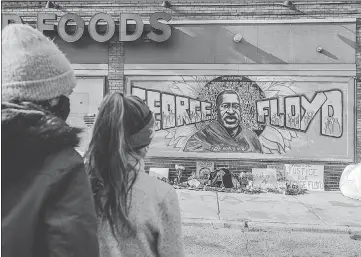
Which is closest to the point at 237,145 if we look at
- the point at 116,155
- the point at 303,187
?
the point at 303,187

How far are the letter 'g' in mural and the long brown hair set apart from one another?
394 inches

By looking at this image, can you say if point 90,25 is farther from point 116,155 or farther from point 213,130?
point 116,155

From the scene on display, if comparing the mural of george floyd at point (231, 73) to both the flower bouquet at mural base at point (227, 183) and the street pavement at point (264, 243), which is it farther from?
the street pavement at point (264, 243)

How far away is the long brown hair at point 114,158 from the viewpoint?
184 cm

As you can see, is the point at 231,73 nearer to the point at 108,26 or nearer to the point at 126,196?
the point at 108,26

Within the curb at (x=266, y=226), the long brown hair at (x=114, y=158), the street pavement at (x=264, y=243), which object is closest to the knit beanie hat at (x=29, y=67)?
the long brown hair at (x=114, y=158)

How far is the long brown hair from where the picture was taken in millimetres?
1839

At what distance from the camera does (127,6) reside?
39.8ft

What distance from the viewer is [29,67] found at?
142cm

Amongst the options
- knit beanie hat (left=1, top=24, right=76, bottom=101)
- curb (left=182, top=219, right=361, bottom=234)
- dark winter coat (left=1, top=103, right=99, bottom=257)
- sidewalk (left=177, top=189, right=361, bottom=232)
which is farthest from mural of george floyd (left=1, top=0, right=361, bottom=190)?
dark winter coat (left=1, top=103, right=99, bottom=257)

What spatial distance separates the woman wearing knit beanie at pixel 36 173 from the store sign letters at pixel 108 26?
34.7ft

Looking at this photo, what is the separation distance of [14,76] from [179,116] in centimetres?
1062

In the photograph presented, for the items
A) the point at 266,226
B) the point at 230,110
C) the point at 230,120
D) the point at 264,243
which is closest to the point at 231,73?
the point at 230,110

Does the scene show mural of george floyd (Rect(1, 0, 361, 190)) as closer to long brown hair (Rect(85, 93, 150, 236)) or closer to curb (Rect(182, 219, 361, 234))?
curb (Rect(182, 219, 361, 234))
